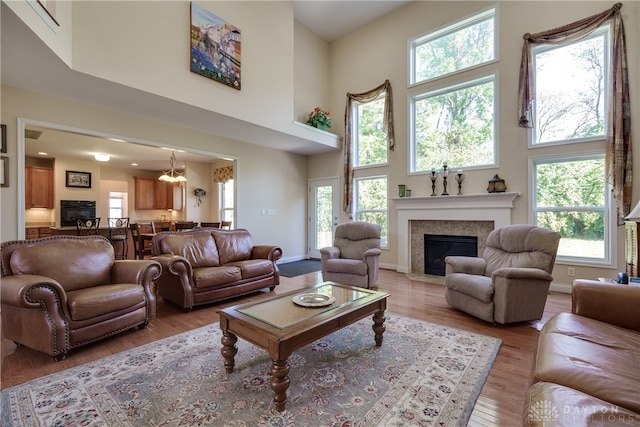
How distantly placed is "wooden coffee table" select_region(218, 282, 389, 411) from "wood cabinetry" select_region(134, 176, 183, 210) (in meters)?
7.88

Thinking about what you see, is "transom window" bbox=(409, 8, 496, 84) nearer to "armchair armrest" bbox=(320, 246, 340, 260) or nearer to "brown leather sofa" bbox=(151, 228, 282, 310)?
"armchair armrest" bbox=(320, 246, 340, 260)

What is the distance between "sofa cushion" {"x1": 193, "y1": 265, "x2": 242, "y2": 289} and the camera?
3363mm

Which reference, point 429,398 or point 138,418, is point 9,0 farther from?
point 429,398

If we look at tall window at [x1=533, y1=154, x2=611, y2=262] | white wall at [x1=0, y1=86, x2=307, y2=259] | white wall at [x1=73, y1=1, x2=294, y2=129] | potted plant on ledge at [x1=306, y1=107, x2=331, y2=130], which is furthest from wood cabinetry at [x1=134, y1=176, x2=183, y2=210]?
tall window at [x1=533, y1=154, x2=611, y2=262]

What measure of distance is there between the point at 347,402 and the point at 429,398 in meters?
0.50

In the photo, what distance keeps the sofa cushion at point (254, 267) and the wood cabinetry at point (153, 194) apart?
19.7 ft

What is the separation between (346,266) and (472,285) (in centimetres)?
172

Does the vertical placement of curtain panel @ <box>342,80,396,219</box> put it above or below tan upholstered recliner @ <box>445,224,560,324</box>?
above

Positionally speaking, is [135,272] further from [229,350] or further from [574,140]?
[574,140]

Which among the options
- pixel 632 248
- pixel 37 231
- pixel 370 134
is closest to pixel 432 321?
pixel 632 248

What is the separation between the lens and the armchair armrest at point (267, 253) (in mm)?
4309

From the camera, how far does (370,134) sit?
20.4 ft

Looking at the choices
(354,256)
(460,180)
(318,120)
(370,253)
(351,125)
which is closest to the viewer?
(370,253)

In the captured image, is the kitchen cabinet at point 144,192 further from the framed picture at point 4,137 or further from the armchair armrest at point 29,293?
the armchair armrest at point 29,293
